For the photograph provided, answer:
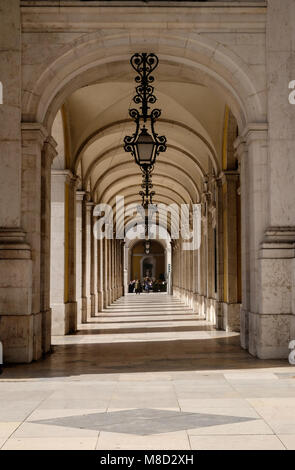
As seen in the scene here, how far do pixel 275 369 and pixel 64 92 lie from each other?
6162mm

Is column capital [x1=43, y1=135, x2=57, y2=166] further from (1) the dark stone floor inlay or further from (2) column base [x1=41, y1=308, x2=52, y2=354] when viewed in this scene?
(1) the dark stone floor inlay

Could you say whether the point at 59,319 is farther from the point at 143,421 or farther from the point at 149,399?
the point at 143,421

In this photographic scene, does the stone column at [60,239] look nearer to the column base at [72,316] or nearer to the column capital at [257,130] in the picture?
the column base at [72,316]

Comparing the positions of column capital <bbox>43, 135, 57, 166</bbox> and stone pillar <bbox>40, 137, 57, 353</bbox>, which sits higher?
column capital <bbox>43, 135, 57, 166</bbox>

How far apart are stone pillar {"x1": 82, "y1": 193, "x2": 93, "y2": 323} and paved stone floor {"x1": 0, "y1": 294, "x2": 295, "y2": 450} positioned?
7.15 m

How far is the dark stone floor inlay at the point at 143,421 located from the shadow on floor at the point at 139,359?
9.19ft

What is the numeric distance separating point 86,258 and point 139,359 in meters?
11.4

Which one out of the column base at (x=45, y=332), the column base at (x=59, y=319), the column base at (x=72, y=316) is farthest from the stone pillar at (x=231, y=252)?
the column base at (x=45, y=332)

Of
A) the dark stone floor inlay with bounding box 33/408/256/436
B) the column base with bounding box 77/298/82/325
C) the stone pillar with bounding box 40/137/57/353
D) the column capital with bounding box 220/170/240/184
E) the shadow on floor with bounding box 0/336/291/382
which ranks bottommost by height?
the shadow on floor with bounding box 0/336/291/382

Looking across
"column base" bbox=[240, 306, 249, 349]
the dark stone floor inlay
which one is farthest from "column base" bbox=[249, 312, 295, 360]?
the dark stone floor inlay

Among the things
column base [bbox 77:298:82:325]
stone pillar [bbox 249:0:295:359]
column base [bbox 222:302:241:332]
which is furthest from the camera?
column base [bbox 77:298:82:325]

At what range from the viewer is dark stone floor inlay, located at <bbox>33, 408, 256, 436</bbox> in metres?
4.98

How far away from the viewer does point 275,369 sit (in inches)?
332
